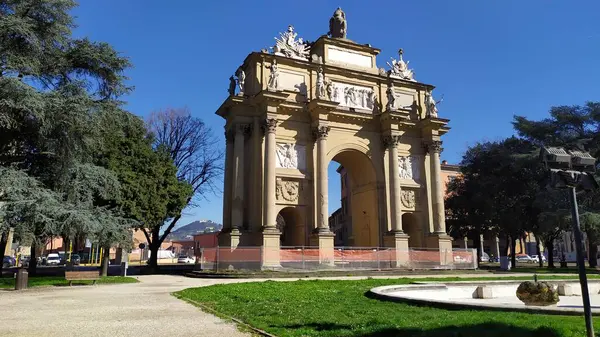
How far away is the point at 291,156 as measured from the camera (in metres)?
30.0

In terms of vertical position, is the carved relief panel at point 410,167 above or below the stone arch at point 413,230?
above

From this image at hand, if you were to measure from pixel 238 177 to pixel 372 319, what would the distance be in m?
21.4

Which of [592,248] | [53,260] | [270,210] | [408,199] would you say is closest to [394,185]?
[408,199]

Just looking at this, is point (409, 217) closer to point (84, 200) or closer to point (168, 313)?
point (84, 200)

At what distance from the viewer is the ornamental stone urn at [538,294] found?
928cm

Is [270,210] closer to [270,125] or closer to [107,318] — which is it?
[270,125]

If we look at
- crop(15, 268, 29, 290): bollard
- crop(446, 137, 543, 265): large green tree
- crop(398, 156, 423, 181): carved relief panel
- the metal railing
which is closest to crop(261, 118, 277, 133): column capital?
the metal railing

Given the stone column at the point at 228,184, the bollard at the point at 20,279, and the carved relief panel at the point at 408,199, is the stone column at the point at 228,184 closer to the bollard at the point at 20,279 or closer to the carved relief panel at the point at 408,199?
the carved relief panel at the point at 408,199

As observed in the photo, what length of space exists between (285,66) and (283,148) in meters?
5.83

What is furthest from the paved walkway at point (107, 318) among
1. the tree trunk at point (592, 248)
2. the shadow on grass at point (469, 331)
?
the tree trunk at point (592, 248)

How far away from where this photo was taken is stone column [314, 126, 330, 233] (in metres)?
28.3

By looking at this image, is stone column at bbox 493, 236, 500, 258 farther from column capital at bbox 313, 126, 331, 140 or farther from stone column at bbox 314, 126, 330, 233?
column capital at bbox 313, 126, 331, 140

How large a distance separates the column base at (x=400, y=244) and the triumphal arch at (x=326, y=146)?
94mm

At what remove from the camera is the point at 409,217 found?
3359 cm
